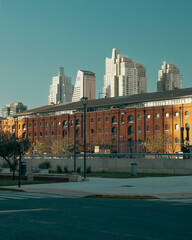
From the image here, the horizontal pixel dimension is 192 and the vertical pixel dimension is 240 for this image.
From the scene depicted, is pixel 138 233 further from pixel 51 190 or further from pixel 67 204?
pixel 51 190

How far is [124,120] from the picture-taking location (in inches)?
4304

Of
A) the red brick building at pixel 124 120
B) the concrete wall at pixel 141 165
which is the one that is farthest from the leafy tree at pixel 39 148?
the concrete wall at pixel 141 165

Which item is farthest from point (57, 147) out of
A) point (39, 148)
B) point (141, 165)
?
point (141, 165)

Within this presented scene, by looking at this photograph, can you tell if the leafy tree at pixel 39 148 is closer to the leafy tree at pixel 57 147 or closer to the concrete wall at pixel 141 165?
the leafy tree at pixel 57 147

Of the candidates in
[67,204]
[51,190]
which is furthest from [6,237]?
[51,190]

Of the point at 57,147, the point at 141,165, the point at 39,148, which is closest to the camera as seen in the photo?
the point at 141,165

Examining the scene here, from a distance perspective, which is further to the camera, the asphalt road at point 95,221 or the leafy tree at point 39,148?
the leafy tree at point 39,148

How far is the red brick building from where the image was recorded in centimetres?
9850

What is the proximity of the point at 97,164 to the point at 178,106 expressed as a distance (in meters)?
55.6

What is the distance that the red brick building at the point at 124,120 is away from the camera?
98500mm

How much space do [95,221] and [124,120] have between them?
321 feet

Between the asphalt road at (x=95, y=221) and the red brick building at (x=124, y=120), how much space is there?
72.9 meters

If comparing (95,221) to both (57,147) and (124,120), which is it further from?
(57,147)

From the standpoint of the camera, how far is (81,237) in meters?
9.48
